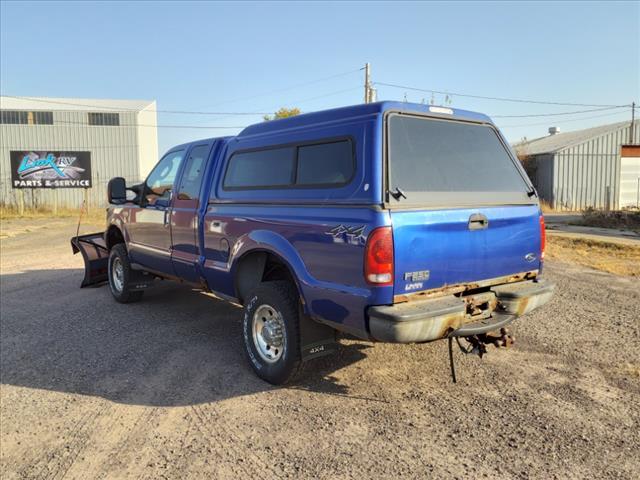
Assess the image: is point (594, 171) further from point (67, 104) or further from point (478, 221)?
point (67, 104)

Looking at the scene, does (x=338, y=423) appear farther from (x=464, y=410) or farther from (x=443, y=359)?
(x=443, y=359)

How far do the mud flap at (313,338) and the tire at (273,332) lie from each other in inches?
1.7

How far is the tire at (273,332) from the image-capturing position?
4160mm

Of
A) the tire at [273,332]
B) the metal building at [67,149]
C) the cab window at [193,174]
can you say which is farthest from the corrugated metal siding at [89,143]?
the tire at [273,332]

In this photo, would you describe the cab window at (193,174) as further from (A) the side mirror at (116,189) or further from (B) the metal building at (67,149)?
(B) the metal building at (67,149)

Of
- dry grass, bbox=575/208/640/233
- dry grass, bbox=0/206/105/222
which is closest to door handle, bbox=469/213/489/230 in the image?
dry grass, bbox=575/208/640/233

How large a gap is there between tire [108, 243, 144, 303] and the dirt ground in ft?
2.98

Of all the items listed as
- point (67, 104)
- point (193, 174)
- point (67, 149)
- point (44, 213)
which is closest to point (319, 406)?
point (193, 174)

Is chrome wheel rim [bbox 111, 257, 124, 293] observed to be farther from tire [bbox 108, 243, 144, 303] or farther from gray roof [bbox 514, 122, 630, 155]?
gray roof [bbox 514, 122, 630, 155]

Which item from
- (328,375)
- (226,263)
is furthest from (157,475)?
(226,263)

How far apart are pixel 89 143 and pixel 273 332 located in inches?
1466

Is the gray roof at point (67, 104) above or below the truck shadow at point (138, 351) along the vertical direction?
above

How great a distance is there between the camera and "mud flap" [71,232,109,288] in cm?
860

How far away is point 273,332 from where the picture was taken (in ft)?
14.6
